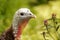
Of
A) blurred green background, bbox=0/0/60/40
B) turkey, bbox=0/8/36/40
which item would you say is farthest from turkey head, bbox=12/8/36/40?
blurred green background, bbox=0/0/60/40

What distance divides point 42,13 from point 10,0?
0.83 m

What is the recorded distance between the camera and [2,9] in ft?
18.4

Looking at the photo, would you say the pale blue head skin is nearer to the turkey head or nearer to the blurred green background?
the turkey head

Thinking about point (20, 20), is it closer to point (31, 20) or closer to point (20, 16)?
point (20, 16)

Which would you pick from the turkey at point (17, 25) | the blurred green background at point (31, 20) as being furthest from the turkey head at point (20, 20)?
the blurred green background at point (31, 20)

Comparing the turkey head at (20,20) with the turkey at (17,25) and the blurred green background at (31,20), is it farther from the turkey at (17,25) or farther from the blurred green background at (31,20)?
the blurred green background at (31,20)

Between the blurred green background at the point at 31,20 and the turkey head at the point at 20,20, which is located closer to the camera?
the turkey head at the point at 20,20

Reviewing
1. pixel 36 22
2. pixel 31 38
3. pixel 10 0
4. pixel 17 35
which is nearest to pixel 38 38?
pixel 31 38

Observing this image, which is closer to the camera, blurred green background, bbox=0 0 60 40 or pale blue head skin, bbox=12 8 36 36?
pale blue head skin, bbox=12 8 36 36

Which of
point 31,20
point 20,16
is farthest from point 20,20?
point 31,20

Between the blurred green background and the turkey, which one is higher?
the turkey

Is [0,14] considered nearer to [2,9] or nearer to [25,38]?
[2,9]

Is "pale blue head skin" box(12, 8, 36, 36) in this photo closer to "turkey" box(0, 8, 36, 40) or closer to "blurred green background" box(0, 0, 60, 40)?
"turkey" box(0, 8, 36, 40)

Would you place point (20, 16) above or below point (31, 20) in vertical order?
above
